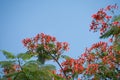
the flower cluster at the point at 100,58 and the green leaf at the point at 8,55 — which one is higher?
the flower cluster at the point at 100,58

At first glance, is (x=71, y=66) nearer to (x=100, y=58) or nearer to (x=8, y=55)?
(x=100, y=58)

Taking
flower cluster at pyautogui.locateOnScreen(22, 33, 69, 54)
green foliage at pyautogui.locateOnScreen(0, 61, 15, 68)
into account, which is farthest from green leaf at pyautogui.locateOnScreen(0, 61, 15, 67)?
flower cluster at pyautogui.locateOnScreen(22, 33, 69, 54)

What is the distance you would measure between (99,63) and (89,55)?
1296mm

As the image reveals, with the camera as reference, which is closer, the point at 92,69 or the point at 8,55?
the point at 8,55

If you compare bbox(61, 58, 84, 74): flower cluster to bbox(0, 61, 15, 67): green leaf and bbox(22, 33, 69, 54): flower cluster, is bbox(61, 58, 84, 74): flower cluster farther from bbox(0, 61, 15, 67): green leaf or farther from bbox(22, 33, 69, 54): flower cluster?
bbox(0, 61, 15, 67): green leaf

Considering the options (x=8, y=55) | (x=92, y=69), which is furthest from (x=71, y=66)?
(x=8, y=55)

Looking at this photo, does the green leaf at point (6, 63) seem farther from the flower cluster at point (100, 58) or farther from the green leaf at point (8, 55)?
the flower cluster at point (100, 58)

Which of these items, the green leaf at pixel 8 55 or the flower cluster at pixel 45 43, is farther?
the flower cluster at pixel 45 43

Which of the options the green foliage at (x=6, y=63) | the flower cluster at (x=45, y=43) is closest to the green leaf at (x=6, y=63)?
the green foliage at (x=6, y=63)

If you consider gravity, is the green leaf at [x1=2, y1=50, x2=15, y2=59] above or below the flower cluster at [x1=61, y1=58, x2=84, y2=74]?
below

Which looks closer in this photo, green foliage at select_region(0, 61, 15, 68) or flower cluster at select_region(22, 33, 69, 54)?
green foliage at select_region(0, 61, 15, 68)

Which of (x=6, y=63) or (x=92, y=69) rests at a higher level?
(x=92, y=69)

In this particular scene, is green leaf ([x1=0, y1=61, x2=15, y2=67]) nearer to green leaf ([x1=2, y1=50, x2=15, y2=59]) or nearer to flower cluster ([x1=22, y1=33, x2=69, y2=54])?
green leaf ([x1=2, y1=50, x2=15, y2=59])

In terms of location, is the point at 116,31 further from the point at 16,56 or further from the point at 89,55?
the point at 89,55
